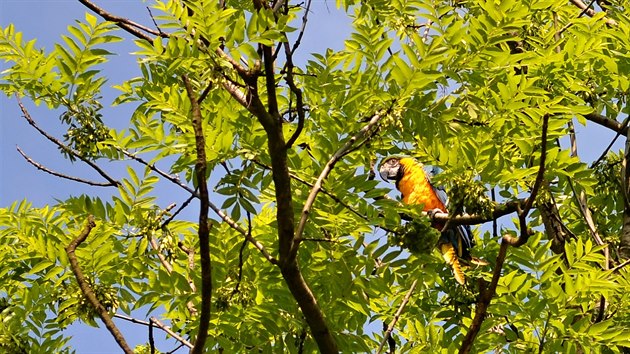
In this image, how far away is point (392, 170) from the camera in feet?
22.9

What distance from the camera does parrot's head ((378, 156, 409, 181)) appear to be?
22.8 ft

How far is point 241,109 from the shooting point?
397 cm

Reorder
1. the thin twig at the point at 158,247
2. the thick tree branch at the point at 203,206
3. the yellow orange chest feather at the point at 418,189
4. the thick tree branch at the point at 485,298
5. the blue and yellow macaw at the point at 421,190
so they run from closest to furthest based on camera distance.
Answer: the thick tree branch at the point at 203,206, the thick tree branch at the point at 485,298, the thin twig at the point at 158,247, the blue and yellow macaw at the point at 421,190, the yellow orange chest feather at the point at 418,189

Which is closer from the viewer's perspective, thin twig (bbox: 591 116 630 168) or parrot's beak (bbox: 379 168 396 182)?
thin twig (bbox: 591 116 630 168)

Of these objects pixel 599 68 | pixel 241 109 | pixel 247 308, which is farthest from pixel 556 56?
pixel 247 308

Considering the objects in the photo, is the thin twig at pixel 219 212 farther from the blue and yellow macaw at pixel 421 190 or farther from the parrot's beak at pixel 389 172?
the parrot's beak at pixel 389 172

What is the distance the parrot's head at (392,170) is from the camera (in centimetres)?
695

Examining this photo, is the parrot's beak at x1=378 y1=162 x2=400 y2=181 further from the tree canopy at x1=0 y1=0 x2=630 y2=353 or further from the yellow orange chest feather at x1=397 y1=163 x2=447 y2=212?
the tree canopy at x1=0 y1=0 x2=630 y2=353

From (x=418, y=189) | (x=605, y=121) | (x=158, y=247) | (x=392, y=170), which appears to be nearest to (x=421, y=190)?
(x=418, y=189)

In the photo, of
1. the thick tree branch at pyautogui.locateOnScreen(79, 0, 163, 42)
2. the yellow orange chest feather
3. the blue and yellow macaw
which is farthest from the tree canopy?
the yellow orange chest feather

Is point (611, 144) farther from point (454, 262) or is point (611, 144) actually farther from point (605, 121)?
point (454, 262)

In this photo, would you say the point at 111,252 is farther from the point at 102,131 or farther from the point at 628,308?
the point at 628,308

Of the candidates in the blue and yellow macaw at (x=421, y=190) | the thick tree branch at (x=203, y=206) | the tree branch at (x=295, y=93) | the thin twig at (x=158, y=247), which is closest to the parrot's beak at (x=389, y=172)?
the blue and yellow macaw at (x=421, y=190)

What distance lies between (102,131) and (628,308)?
2987 millimetres
